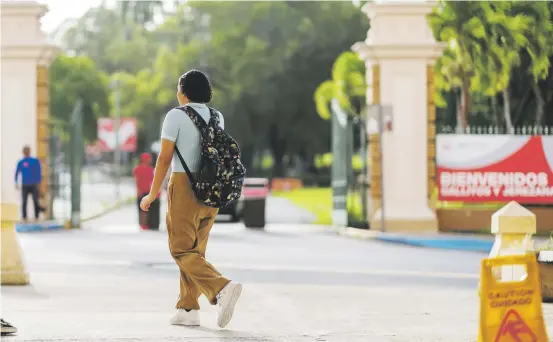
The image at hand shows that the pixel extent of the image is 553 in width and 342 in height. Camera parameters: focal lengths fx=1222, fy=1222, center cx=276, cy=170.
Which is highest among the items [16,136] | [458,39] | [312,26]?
[312,26]

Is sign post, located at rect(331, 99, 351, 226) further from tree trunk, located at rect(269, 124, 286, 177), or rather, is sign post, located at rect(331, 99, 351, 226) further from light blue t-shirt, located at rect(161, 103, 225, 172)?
tree trunk, located at rect(269, 124, 286, 177)

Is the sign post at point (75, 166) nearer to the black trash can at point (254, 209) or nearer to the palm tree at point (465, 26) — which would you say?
the black trash can at point (254, 209)

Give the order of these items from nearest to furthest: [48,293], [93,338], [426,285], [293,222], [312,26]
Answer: [93,338] < [48,293] < [426,285] < [293,222] < [312,26]

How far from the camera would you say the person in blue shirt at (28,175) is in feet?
82.0

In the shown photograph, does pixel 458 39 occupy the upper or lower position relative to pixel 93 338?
upper

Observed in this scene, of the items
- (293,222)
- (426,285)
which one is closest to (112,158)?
(293,222)

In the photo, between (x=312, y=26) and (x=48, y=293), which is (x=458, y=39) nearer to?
(x=48, y=293)

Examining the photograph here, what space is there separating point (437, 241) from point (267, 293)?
370 inches

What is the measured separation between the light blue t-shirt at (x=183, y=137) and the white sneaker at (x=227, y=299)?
932mm

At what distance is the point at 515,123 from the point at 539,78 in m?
1.43

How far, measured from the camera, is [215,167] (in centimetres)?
923

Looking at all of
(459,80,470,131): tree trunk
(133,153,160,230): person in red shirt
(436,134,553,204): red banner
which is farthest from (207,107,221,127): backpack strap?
(459,80,470,131): tree trunk

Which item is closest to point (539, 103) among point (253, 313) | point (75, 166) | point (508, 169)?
point (508, 169)

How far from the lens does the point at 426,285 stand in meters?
13.8
